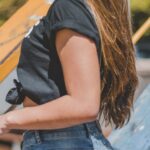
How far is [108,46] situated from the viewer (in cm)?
187

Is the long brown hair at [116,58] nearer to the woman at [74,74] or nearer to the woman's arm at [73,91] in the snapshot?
the woman at [74,74]

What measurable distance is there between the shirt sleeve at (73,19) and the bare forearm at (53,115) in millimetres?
192

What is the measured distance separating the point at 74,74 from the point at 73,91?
0.17 ft

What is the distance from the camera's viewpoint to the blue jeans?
74.2 inches

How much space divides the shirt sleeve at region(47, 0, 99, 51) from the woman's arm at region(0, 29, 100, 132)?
17mm

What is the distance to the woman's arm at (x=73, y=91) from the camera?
175 cm

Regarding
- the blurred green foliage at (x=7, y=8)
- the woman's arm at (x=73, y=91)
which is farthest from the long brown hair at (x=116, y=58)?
the blurred green foliage at (x=7, y=8)

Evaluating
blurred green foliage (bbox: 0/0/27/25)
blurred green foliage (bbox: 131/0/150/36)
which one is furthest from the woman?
blurred green foliage (bbox: 131/0/150/36)

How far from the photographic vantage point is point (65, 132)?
6.18ft

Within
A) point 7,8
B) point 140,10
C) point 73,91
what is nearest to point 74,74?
point 73,91

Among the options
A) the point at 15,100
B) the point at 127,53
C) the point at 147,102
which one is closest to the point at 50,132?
the point at 15,100

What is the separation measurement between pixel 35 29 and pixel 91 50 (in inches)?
9.9

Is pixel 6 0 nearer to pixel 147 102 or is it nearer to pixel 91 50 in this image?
pixel 147 102

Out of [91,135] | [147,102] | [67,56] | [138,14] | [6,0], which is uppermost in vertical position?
[67,56]
